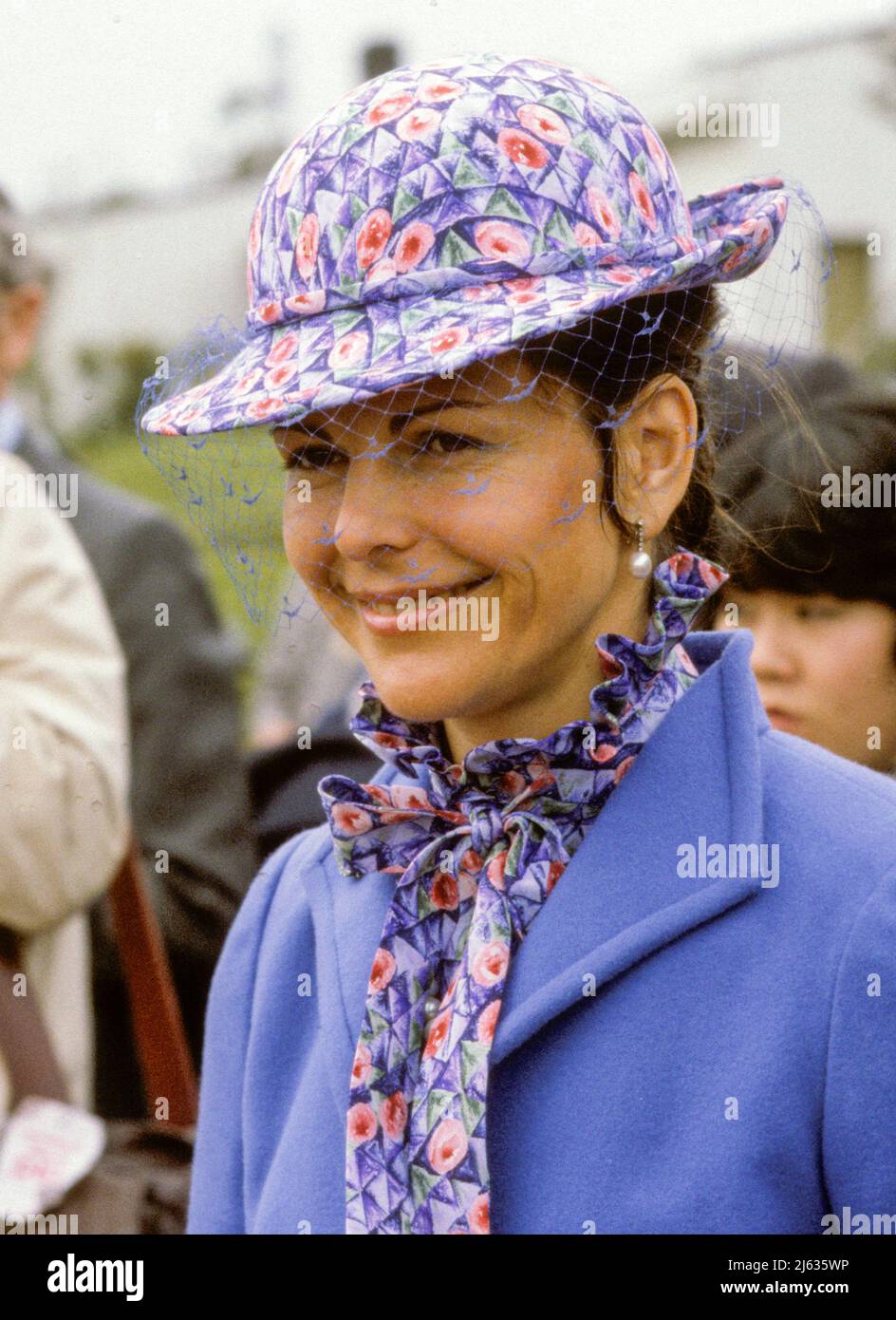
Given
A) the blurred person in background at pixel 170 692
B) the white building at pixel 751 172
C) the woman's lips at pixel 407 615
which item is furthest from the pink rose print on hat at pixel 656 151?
the white building at pixel 751 172

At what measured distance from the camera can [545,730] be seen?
5.04 feet

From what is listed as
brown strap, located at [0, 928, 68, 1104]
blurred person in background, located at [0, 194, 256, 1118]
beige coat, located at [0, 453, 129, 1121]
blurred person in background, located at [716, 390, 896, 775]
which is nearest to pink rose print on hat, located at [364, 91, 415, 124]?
blurred person in background, located at [716, 390, 896, 775]

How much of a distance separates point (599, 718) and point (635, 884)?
0.52ft

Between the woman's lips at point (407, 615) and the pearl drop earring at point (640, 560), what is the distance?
16 centimetres

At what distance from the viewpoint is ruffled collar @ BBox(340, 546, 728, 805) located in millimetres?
1489

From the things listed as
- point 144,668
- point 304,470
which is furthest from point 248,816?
point 304,470

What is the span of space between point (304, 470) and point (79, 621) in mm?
1367

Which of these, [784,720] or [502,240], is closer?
[502,240]

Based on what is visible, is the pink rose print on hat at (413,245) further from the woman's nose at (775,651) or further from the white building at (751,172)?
the white building at (751,172)

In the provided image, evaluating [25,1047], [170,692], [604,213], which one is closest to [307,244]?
[604,213]

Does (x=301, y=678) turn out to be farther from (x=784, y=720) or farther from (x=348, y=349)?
(x=348, y=349)

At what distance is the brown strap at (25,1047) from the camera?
8.43 ft

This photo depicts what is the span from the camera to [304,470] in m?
1.50
